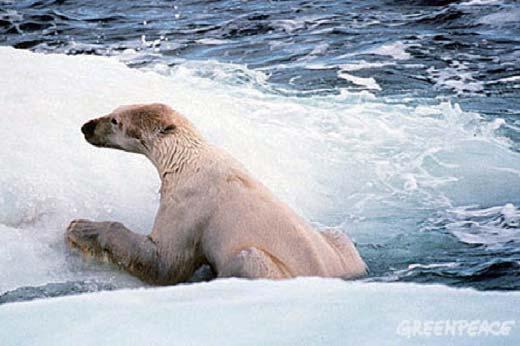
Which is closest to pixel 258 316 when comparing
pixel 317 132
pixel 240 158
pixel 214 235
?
pixel 214 235

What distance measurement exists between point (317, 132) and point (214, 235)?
356 cm

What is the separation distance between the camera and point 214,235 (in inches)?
233

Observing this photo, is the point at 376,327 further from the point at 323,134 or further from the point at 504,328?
the point at 323,134

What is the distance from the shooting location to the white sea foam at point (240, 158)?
262 inches

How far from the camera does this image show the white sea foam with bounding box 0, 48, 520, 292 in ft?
21.8

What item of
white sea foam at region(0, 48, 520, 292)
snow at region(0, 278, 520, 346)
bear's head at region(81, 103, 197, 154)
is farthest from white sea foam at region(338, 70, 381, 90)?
snow at region(0, 278, 520, 346)

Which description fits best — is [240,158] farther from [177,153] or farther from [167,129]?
[177,153]

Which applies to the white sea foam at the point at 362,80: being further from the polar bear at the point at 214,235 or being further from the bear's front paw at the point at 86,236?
the bear's front paw at the point at 86,236

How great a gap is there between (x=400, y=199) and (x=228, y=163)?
1980 mm

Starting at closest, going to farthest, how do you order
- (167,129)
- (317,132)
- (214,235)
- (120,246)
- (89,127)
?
1. (214,235)
2. (120,246)
3. (167,129)
4. (89,127)
5. (317,132)

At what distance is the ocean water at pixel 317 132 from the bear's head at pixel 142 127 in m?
0.36

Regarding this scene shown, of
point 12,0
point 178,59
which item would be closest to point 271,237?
point 178,59

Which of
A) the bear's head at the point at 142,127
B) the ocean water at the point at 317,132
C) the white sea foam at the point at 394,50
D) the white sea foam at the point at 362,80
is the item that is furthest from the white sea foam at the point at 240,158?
the white sea foam at the point at 394,50

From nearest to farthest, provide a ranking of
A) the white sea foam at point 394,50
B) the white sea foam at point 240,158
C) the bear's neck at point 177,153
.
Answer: the bear's neck at point 177,153 → the white sea foam at point 240,158 → the white sea foam at point 394,50
